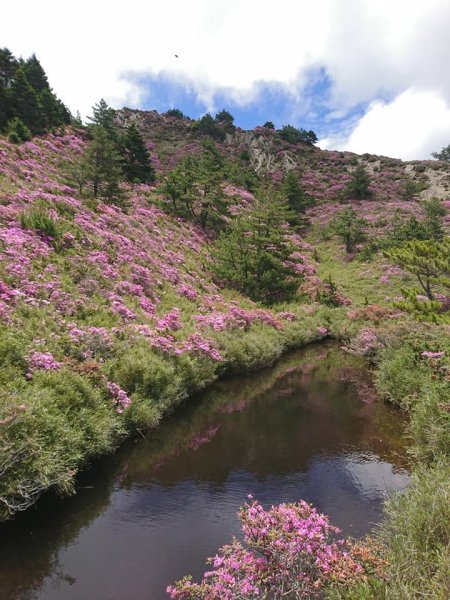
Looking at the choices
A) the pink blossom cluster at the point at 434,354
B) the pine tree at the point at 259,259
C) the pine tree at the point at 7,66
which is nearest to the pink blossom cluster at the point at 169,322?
the pine tree at the point at 259,259

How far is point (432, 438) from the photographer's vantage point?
11.2m

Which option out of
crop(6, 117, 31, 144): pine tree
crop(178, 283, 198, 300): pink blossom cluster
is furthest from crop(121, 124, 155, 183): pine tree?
crop(178, 283, 198, 300): pink blossom cluster

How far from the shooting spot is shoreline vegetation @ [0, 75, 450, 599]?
8820mm

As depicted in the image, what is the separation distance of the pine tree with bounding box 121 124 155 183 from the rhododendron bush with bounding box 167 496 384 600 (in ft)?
139

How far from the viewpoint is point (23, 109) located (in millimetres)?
39125

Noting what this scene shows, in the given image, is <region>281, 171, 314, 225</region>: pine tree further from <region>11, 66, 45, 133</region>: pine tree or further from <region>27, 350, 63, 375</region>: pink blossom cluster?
<region>27, 350, 63, 375</region>: pink blossom cluster

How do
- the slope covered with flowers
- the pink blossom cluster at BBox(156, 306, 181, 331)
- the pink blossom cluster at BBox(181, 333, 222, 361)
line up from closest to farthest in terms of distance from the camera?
1. the slope covered with flowers
2. the pink blossom cluster at BBox(181, 333, 222, 361)
3. the pink blossom cluster at BBox(156, 306, 181, 331)

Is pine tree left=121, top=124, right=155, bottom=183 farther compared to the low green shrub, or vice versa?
pine tree left=121, top=124, right=155, bottom=183

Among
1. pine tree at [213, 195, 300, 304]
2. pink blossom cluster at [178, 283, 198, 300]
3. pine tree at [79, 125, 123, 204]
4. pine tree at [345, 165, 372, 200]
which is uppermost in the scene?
pine tree at [345, 165, 372, 200]

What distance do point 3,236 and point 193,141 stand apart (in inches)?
2559

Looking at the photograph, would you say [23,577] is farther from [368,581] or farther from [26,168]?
[26,168]

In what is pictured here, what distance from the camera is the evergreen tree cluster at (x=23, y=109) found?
117ft

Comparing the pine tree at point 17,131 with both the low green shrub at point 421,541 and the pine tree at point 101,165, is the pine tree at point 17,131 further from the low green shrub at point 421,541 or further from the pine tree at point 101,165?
the low green shrub at point 421,541

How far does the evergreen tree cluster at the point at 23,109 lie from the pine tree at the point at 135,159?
27.8 ft
